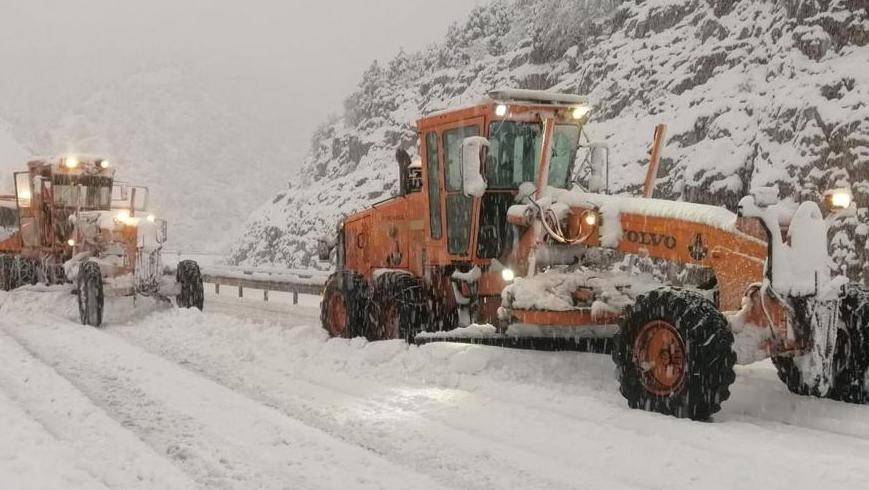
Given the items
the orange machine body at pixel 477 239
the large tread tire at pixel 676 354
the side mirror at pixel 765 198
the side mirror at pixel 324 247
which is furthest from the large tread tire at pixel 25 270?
the side mirror at pixel 765 198

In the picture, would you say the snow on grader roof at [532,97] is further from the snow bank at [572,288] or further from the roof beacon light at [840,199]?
the roof beacon light at [840,199]

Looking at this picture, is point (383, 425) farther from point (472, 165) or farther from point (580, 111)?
point (580, 111)

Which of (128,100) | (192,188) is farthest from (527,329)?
(128,100)

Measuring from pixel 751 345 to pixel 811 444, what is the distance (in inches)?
35.5

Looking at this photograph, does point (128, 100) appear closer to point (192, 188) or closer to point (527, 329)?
point (192, 188)

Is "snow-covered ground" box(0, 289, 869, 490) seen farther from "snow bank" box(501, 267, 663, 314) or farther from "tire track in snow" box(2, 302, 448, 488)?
"snow bank" box(501, 267, 663, 314)

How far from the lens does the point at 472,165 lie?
345 inches

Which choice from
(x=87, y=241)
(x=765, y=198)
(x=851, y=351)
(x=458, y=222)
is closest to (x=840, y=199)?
(x=765, y=198)

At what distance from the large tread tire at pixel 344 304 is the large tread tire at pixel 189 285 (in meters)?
3.94

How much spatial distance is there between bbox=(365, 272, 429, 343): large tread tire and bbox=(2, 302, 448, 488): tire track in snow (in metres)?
2.60

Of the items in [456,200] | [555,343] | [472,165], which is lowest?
[555,343]

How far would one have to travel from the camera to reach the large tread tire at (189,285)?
14.8 m

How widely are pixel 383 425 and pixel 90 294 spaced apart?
8201 mm

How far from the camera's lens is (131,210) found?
15.5 metres
